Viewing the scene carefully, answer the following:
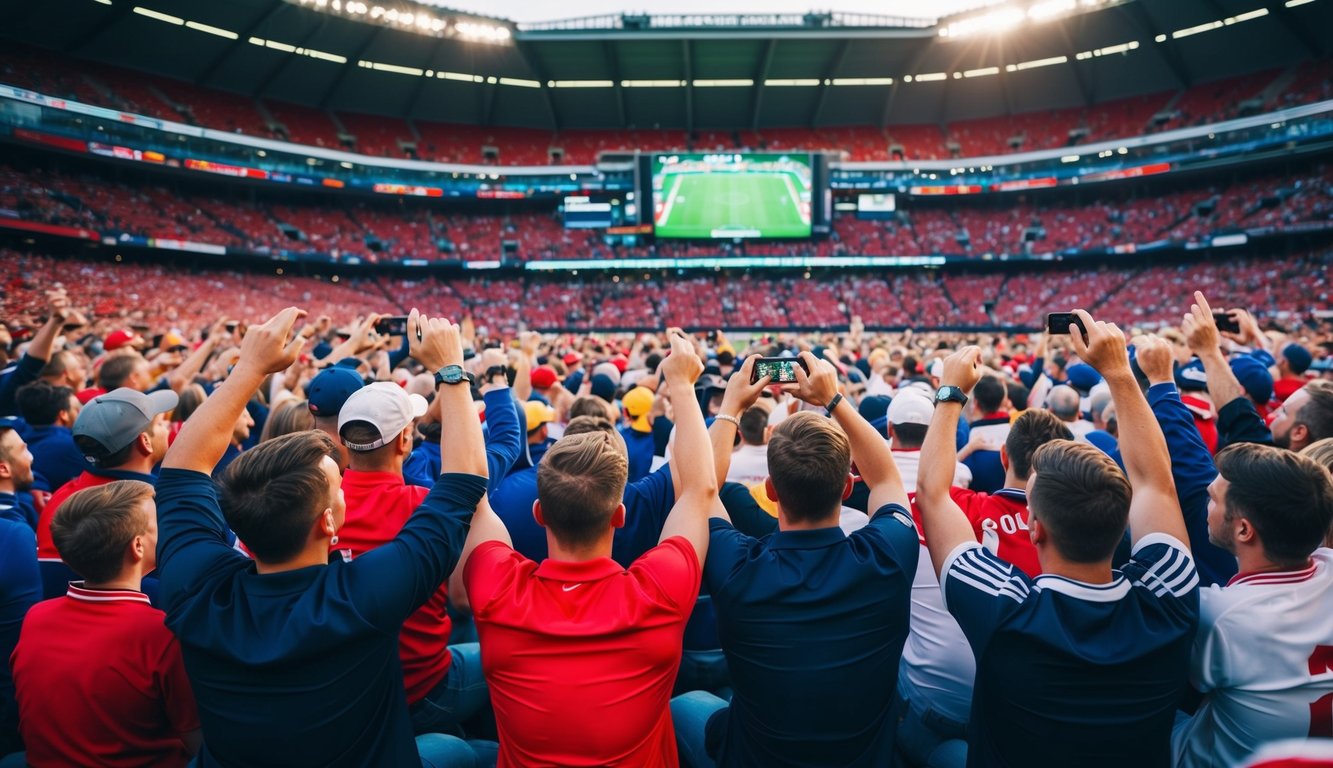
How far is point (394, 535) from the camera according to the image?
100 inches

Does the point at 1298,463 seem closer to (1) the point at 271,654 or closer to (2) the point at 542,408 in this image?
(1) the point at 271,654

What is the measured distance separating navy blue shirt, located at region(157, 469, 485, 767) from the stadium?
2 cm

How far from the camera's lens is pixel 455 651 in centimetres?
284

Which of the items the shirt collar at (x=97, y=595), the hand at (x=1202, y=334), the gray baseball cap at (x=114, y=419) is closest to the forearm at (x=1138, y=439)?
the hand at (x=1202, y=334)

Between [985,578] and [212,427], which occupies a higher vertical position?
[212,427]

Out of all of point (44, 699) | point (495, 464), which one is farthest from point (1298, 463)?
point (44, 699)

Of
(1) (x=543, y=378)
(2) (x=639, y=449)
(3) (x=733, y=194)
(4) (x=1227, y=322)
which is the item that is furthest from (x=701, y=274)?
(4) (x=1227, y=322)

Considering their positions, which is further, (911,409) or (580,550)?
(911,409)

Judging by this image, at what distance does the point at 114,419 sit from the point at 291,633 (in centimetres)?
206

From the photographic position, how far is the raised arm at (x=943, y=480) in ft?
7.05

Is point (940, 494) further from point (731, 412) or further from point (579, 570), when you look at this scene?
point (579, 570)

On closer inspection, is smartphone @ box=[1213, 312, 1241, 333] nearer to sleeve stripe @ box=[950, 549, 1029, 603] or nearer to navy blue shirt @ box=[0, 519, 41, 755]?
sleeve stripe @ box=[950, 549, 1029, 603]

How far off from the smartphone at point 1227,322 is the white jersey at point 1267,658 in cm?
257

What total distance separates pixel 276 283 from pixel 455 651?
39.5 m
